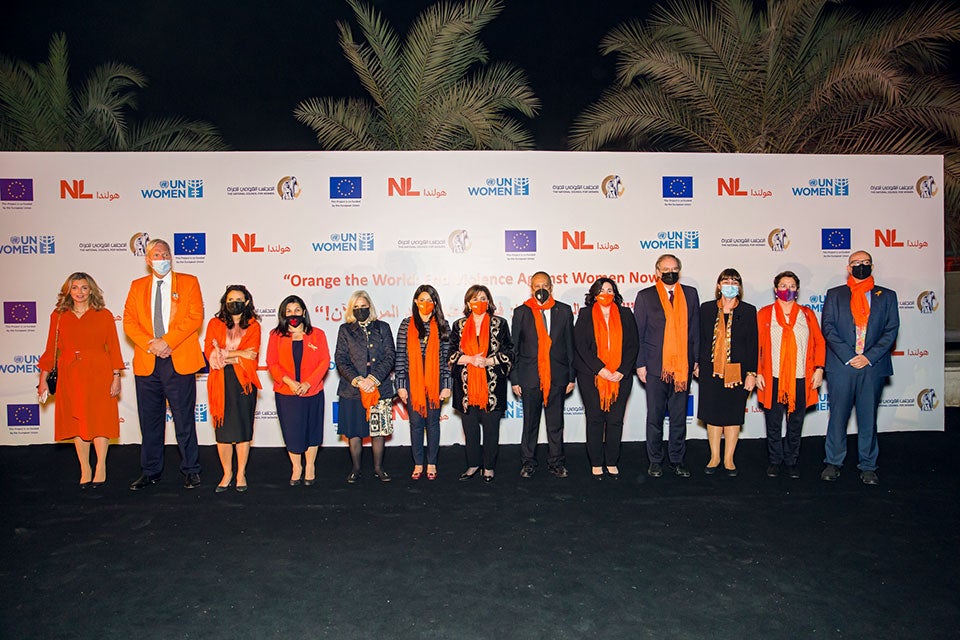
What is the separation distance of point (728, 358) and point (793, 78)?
496cm

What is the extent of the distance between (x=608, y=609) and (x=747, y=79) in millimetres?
7267

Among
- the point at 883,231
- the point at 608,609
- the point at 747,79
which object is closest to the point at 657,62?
the point at 747,79

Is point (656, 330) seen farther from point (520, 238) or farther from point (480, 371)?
point (520, 238)

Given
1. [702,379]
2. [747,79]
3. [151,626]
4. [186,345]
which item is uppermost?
[747,79]

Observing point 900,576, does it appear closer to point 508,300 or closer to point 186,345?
point 508,300

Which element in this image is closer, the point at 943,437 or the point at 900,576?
the point at 900,576

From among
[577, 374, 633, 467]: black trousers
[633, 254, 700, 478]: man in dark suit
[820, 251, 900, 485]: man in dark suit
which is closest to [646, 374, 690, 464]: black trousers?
[633, 254, 700, 478]: man in dark suit

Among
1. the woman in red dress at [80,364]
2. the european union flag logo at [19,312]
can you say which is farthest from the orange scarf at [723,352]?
the european union flag logo at [19,312]

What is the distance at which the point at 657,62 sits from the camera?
8000 mm

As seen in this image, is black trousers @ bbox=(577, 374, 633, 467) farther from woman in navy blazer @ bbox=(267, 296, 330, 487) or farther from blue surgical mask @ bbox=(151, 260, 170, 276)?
blue surgical mask @ bbox=(151, 260, 170, 276)

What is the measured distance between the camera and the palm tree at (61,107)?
879 centimetres

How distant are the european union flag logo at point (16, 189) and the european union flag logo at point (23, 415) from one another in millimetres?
1994

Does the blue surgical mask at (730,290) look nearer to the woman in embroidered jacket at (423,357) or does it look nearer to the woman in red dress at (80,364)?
the woman in embroidered jacket at (423,357)

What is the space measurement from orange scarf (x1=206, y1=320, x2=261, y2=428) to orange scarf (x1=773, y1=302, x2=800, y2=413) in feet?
13.8
